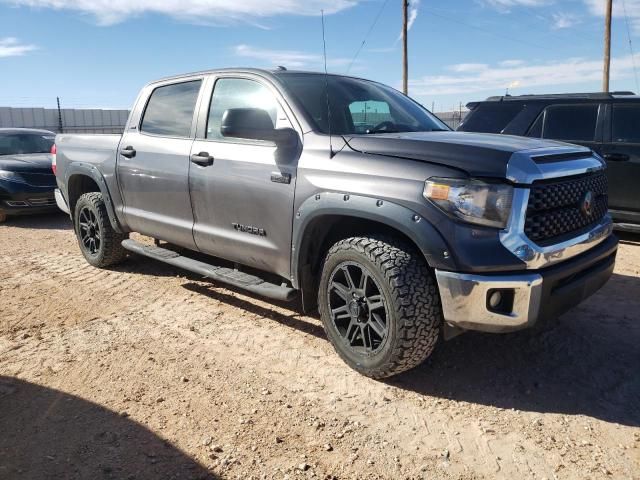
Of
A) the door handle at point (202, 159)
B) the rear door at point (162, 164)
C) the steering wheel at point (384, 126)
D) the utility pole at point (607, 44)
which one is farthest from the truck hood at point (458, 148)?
the utility pole at point (607, 44)

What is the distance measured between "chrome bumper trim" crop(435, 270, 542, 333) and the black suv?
14.2 feet

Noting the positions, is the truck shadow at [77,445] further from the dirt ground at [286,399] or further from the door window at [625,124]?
the door window at [625,124]

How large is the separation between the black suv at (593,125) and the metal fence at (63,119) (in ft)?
59.5

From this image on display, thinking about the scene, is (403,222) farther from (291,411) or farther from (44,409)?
(44,409)

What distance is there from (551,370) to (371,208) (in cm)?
156

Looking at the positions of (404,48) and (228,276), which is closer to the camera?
(228,276)

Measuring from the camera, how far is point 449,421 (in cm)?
284

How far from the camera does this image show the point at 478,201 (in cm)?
273

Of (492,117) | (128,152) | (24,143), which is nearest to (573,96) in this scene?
(492,117)

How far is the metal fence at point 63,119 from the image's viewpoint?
899 inches

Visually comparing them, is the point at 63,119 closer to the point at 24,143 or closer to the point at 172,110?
the point at 24,143

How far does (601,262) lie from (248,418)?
232 cm

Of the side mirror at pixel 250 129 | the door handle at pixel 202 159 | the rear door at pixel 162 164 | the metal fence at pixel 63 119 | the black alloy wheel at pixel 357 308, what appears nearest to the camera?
the black alloy wheel at pixel 357 308

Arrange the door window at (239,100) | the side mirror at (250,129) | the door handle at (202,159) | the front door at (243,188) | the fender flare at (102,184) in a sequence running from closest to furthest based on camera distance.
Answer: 1. the side mirror at (250,129)
2. the front door at (243,188)
3. the door window at (239,100)
4. the door handle at (202,159)
5. the fender flare at (102,184)
